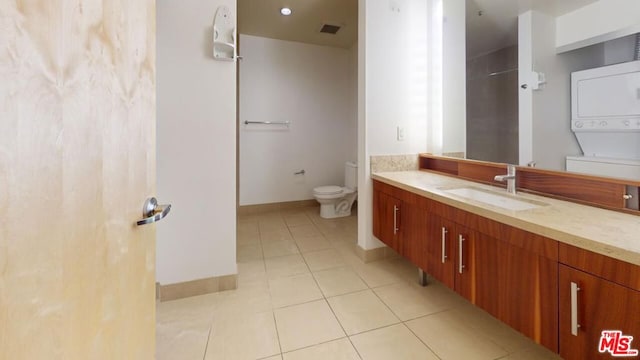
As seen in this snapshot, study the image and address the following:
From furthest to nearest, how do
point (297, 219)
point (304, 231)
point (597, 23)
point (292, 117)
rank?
point (292, 117) → point (297, 219) → point (304, 231) → point (597, 23)

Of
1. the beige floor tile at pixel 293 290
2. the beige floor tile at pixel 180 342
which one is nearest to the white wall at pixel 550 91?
the beige floor tile at pixel 293 290

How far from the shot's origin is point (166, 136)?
184cm

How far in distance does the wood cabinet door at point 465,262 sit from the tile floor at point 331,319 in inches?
10.5

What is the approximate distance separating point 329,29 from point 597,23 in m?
2.82

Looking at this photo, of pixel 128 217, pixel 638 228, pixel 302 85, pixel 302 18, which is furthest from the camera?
pixel 302 85

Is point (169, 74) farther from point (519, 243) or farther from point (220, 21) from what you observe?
point (519, 243)

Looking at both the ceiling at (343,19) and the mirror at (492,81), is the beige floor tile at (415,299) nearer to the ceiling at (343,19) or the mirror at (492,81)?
the mirror at (492,81)

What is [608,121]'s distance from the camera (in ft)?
4.46

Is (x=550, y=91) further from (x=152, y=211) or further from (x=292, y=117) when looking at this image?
(x=292, y=117)

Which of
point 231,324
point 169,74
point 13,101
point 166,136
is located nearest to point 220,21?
point 169,74

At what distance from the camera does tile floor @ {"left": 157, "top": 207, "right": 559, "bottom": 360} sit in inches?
56.1

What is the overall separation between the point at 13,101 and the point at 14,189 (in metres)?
0.12

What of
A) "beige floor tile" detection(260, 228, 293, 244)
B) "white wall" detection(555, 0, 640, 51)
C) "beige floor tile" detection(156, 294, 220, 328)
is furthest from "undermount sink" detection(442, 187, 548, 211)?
"beige floor tile" detection(260, 228, 293, 244)

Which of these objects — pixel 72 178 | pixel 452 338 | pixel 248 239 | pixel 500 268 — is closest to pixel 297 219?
pixel 248 239
